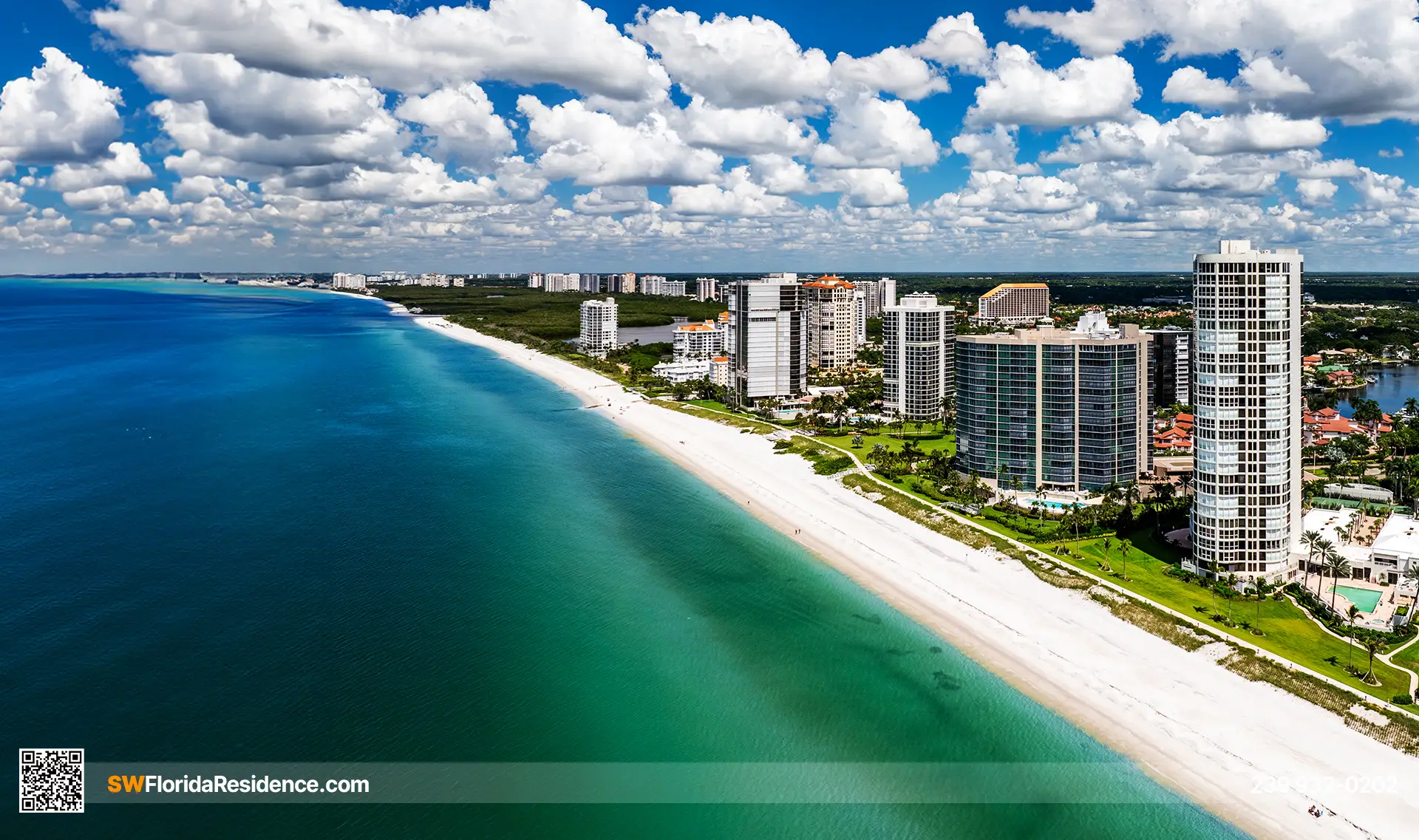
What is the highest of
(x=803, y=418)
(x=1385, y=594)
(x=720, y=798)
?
(x=803, y=418)

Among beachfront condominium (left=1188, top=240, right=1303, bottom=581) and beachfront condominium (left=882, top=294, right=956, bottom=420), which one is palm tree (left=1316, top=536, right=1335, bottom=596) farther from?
beachfront condominium (left=882, top=294, right=956, bottom=420)

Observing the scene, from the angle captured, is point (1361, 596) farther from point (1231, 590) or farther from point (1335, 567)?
point (1231, 590)

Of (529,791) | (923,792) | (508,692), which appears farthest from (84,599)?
(923,792)

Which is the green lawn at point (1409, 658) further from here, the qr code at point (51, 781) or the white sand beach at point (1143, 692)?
the qr code at point (51, 781)

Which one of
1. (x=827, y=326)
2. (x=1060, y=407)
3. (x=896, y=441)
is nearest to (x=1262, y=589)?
(x=1060, y=407)

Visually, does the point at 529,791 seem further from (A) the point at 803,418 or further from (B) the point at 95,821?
(A) the point at 803,418

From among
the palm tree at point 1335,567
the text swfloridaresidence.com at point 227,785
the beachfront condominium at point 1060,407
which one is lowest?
the text swfloridaresidence.com at point 227,785

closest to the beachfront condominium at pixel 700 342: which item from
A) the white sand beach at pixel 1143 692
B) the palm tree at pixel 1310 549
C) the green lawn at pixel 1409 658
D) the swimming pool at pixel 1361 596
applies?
the white sand beach at pixel 1143 692
